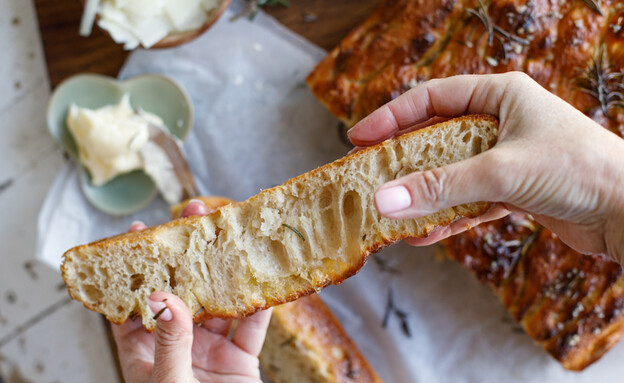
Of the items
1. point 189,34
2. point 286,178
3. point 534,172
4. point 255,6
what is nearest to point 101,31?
point 189,34

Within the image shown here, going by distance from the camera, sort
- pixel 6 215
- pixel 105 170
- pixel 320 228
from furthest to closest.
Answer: pixel 6 215
pixel 105 170
pixel 320 228

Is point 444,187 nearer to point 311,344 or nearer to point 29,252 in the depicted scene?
point 311,344

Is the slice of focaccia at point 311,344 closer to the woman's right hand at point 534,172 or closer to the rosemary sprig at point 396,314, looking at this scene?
the rosemary sprig at point 396,314

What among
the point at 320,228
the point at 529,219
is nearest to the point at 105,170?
the point at 320,228

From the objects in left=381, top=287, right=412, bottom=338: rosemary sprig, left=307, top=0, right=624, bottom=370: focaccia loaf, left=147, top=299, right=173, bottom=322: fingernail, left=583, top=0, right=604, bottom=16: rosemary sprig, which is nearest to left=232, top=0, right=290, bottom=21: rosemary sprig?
left=307, top=0, right=624, bottom=370: focaccia loaf

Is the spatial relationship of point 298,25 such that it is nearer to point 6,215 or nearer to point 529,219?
point 529,219

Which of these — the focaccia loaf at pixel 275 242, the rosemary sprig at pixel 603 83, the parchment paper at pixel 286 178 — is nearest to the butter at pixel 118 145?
the parchment paper at pixel 286 178
